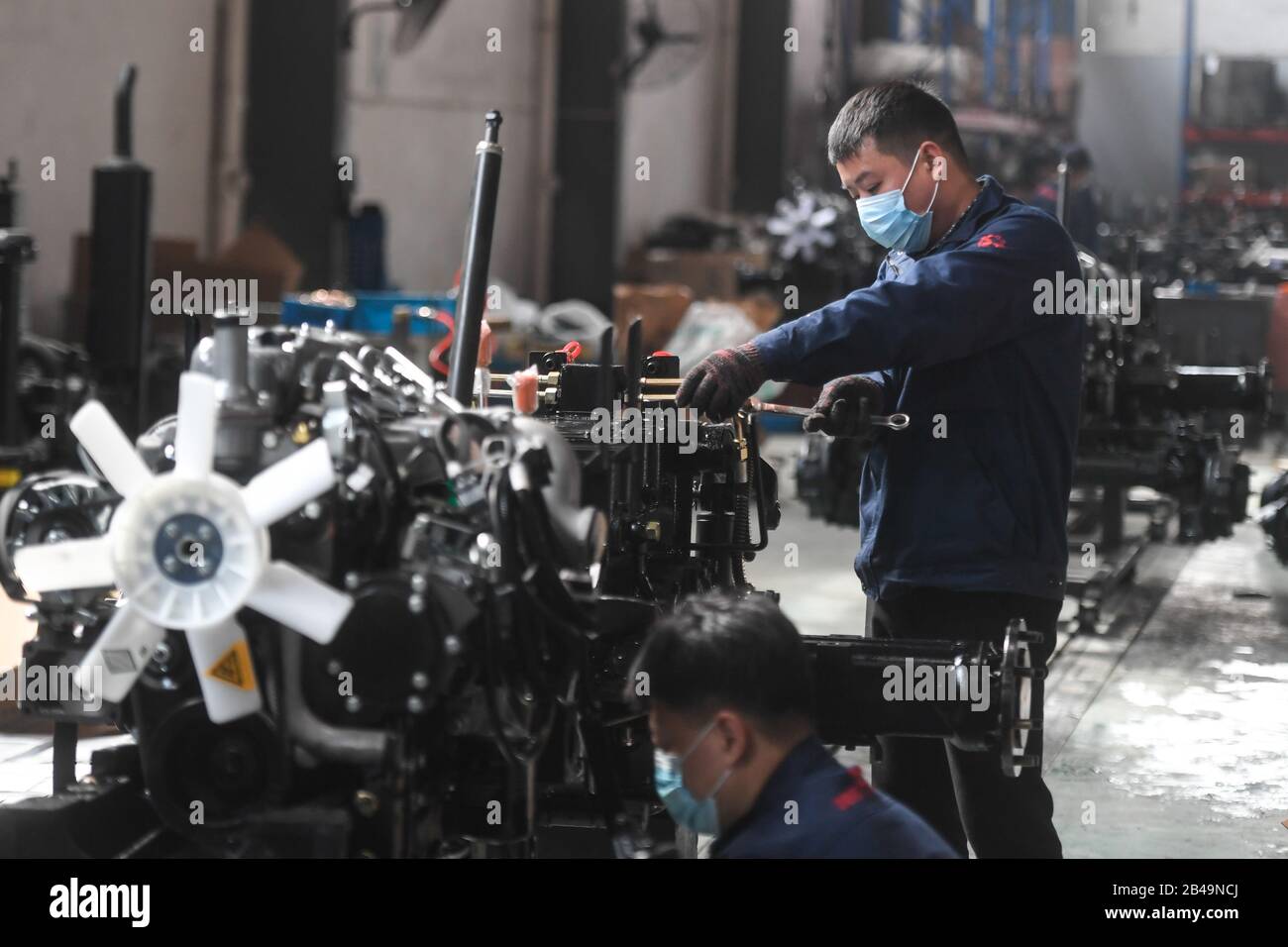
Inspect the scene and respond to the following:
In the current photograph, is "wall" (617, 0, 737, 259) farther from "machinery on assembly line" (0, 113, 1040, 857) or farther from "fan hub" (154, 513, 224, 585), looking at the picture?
"fan hub" (154, 513, 224, 585)

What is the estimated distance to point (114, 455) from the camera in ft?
6.27

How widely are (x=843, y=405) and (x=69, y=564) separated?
115cm

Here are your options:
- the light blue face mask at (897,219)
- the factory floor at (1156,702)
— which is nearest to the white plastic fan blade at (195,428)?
the light blue face mask at (897,219)

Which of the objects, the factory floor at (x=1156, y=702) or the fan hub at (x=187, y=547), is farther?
the factory floor at (x=1156, y=702)

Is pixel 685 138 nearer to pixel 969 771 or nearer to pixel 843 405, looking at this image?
pixel 843 405

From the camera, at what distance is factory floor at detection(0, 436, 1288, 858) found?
365 cm

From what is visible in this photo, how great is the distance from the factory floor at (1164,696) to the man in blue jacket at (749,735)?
178 centimetres

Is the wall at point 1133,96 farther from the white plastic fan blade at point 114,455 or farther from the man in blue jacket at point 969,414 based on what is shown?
the white plastic fan blade at point 114,455

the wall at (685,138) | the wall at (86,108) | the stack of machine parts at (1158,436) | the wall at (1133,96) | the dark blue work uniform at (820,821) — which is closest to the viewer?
the dark blue work uniform at (820,821)

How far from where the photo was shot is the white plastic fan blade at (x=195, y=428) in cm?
187

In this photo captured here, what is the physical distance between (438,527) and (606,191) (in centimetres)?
879
